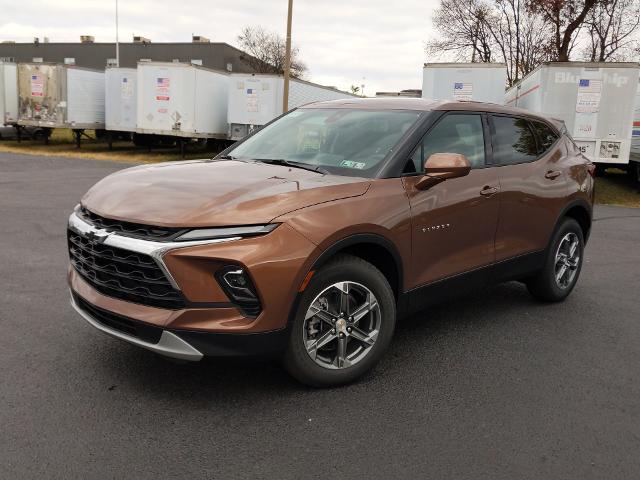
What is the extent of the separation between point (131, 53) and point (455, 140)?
210 ft

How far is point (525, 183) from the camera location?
191 inches

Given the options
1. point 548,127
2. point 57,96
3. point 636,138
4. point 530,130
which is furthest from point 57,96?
point 530,130

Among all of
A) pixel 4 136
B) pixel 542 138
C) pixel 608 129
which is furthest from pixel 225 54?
pixel 542 138

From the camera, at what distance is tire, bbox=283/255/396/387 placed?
3.32 metres

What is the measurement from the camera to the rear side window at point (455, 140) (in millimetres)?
4062

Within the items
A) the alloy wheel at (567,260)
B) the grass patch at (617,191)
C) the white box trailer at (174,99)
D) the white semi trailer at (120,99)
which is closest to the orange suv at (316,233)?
the alloy wheel at (567,260)

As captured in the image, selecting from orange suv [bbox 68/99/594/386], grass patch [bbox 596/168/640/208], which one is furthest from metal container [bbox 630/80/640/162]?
orange suv [bbox 68/99/594/386]

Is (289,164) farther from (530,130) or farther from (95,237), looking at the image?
(530,130)

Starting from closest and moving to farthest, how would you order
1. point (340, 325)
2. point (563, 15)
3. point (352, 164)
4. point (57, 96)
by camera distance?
point (340, 325), point (352, 164), point (57, 96), point (563, 15)

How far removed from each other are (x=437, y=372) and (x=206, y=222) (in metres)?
1.84

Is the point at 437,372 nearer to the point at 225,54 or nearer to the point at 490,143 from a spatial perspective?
the point at 490,143

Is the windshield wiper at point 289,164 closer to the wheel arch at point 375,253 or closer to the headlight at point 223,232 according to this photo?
the wheel arch at point 375,253

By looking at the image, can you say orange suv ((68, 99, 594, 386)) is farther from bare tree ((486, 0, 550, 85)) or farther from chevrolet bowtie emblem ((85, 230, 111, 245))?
bare tree ((486, 0, 550, 85))

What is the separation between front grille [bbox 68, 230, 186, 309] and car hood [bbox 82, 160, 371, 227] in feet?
0.63
